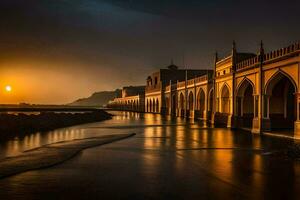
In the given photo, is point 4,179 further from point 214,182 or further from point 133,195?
point 214,182

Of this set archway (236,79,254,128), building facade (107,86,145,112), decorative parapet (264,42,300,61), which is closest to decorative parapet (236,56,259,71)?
decorative parapet (264,42,300,61)

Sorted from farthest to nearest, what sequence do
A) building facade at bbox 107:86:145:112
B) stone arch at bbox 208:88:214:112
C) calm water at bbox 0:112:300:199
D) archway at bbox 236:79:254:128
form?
building facade at bbox 107:86:145:112 → stone arch at bbox 208:88:214:112 → archway at bbox 236:79:254:128 → calm water at bbox 0:112:300:199

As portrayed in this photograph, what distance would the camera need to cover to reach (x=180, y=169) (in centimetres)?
1342

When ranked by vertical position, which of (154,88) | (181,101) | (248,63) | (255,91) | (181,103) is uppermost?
(154,88)

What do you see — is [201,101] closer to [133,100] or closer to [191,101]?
[191,101]

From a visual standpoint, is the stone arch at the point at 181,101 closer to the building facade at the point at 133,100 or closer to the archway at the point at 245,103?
the archway at the point at 245,103

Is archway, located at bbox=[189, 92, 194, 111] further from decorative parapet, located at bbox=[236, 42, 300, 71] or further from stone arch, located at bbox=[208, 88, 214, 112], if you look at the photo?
decorative parapet, located at bbox=[236, 42, 300, 71]

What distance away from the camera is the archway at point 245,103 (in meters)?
35.8

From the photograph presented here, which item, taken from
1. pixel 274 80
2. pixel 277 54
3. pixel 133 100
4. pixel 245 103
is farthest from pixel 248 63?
pixel 133 100

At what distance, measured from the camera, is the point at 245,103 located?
1465 inches

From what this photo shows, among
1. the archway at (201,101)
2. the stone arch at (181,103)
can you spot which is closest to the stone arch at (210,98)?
the archway at (201,101)

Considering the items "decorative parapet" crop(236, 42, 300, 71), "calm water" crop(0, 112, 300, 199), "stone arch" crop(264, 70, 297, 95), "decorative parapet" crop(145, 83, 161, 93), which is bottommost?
"calm water" crop(0, 112, 300, 199)

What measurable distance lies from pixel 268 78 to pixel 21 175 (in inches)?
899

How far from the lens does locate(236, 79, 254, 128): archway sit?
35812mm
